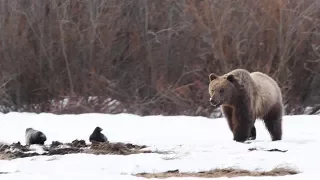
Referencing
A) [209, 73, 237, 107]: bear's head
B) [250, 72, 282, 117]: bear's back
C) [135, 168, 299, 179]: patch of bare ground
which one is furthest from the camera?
[250, 72, 282, 117]: bear's back

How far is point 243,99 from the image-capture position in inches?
453

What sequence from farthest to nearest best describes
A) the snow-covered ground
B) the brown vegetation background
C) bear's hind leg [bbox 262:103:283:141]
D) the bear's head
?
the brown vegetation background < bear's hind leg [bbox 262:103:283:141] < the bear's head < the snow-covered ground

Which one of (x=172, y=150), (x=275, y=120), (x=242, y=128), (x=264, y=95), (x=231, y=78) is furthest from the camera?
(x=275, y=120)

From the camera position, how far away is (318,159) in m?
9.54

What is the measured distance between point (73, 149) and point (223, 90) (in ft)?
8.25

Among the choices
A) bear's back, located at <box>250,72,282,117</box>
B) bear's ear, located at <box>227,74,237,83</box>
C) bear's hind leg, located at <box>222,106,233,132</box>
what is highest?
bear's ear, located at <box>227,74,237,83</box>

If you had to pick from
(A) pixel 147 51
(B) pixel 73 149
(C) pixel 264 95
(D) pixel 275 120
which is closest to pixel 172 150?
(B) pixel 73 149

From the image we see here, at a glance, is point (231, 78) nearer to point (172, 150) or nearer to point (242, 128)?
point (242, 128)

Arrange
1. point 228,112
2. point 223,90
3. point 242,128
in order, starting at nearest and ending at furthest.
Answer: point 223,90
point 242,128
point 228,112

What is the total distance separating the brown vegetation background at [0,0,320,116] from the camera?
2175 centimetres

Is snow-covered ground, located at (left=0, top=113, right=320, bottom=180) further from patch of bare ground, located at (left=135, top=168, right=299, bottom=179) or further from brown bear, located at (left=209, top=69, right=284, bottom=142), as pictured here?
brown bear, located at (left=209, top=69, right=284, bottom=142)

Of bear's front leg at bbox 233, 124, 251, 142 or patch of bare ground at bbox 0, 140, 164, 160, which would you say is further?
bear's front leg at bbox 233, 124, 251, 142

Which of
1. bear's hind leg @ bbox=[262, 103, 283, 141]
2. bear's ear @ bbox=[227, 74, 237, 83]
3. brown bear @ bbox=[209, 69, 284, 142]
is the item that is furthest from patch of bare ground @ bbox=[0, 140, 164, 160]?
bear's hind leg @ bbox=[262, 103, 283, 141]

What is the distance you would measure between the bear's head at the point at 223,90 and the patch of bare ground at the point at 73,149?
137cm
